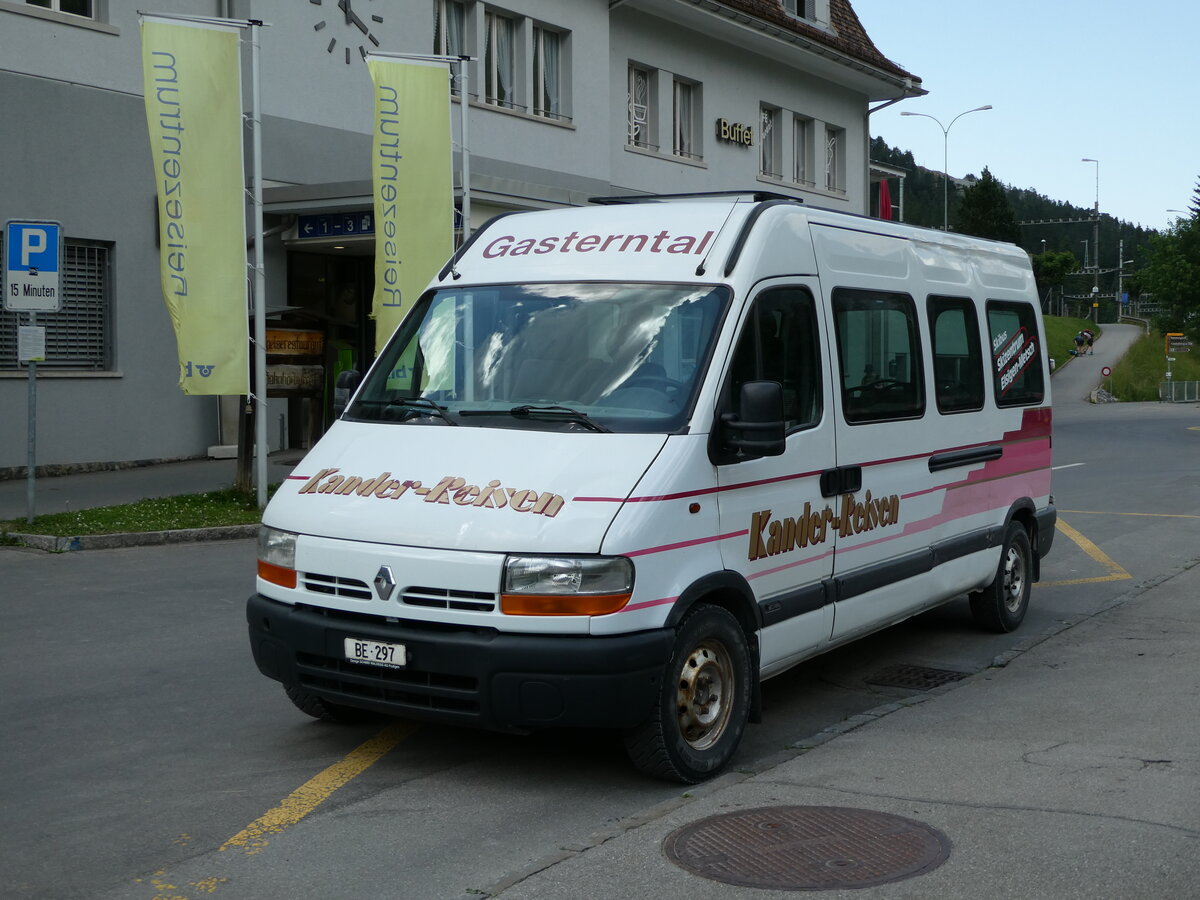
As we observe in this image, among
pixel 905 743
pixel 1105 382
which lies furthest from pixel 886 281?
pixel 1105 382

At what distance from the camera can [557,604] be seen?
515cm

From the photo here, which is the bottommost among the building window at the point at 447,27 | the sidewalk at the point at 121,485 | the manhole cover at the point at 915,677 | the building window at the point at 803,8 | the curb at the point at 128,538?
the manhole cover at the point at 915,677

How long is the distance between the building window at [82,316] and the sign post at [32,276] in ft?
15.8

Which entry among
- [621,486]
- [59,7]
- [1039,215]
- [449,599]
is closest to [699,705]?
[621,486]

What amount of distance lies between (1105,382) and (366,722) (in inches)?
2668

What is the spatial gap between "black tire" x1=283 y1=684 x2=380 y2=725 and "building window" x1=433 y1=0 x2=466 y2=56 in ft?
59.5

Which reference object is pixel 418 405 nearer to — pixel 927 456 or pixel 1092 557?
pixel 927 456

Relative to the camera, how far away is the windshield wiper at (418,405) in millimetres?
6027

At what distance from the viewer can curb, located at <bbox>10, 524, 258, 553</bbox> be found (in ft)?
40.1

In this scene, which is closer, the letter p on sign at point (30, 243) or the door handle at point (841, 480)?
the door handle at point (841, 480)

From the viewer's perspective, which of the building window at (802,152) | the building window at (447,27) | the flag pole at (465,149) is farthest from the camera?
the building window at (802,152)

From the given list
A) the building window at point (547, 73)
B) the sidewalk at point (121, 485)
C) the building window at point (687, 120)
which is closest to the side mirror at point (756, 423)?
the sidewalk at point (121, 485)

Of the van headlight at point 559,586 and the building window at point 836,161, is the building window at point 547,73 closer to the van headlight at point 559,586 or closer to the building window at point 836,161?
the building window at point 836,161

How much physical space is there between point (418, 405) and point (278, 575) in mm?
987
